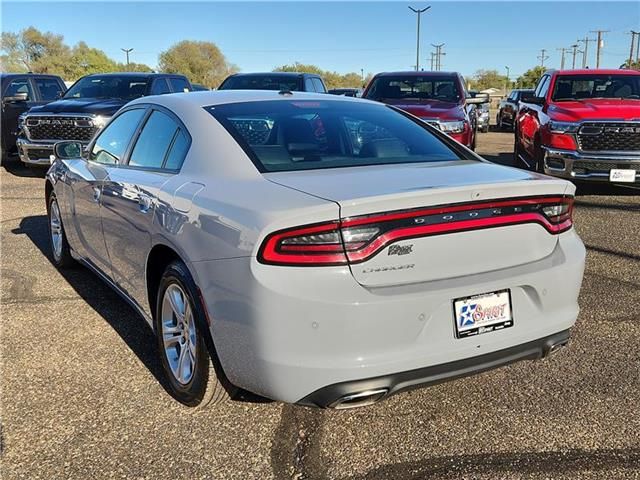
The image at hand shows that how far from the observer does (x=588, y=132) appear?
8.57 m

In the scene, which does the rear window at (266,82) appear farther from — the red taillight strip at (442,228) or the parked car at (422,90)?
the red taillight strip at (442,228)

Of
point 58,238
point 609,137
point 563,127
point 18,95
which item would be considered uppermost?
point 18,95

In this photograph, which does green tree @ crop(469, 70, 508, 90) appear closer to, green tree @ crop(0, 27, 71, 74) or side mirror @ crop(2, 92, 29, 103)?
A: green tree @ crop(0, 27, 71, 74)

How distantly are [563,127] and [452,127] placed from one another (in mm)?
1619

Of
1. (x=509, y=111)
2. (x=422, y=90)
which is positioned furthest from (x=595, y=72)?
(x=509, y=111)

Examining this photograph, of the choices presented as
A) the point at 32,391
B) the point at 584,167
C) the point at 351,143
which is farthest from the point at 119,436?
the point at 584,167

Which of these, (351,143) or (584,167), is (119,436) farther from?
(584,167)

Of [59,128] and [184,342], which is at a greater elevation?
[59,128]

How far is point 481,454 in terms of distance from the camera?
9.28 ft

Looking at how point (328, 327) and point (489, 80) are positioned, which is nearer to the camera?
point (328, 327)

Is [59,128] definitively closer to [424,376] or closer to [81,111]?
[81,111]

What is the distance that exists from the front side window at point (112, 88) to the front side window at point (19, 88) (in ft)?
7.76

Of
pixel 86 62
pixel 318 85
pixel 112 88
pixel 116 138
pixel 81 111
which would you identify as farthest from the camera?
pixel 86 62

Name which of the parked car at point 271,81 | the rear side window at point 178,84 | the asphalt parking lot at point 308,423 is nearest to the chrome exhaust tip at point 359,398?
the asphalt parking lot at point 308,423
